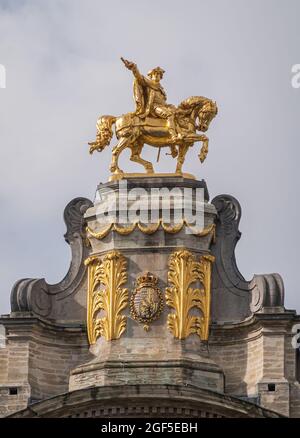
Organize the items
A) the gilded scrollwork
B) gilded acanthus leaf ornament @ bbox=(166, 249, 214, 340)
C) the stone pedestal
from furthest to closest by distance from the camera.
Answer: the gilded scrollwork < gilded acanthus leaf ornament @ bbox=(166, 249, 214, 340) < the stone pedestal

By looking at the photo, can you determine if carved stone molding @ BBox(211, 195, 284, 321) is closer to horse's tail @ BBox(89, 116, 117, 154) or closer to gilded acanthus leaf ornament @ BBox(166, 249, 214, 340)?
gilded acanthus leaf ornament @ BBox(166, 249, 214, 340)

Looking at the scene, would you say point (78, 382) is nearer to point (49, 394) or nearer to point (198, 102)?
point (49, 394)

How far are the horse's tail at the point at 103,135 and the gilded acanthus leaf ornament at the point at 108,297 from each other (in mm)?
3369

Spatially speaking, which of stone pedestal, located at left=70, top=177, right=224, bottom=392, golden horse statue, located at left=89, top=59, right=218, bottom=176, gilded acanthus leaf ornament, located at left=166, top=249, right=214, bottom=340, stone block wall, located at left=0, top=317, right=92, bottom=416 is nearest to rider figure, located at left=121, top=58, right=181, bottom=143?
golden horse statue, located at left=89, top=59, right=218, bottom=176

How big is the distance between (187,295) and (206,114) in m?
5.46

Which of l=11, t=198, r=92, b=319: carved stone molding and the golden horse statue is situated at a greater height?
the golden horse statue

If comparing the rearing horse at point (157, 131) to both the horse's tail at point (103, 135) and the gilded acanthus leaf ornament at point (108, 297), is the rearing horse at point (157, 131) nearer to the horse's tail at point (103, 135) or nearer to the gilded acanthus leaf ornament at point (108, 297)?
the horse's tail at point (103, 135)

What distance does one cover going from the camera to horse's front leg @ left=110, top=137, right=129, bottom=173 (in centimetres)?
11612

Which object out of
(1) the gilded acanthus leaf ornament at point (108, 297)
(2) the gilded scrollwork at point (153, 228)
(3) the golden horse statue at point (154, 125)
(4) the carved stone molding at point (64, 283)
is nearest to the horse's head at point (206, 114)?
(3) the golden horse statue at point (154, 125)

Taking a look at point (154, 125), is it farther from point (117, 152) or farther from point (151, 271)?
point (151, 271)

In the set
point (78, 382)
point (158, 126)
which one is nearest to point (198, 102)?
point (158, 126)

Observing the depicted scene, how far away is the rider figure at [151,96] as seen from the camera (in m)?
116

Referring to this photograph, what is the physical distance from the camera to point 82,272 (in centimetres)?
11594

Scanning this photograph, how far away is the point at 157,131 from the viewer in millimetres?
116125
